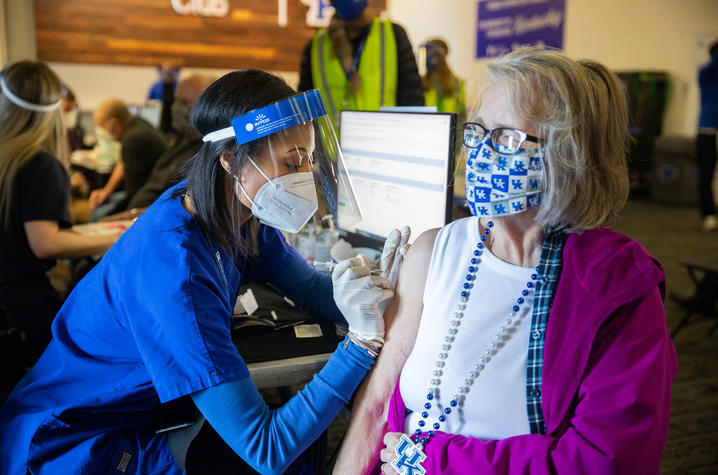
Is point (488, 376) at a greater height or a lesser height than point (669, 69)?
lesser

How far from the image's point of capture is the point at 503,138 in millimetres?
1094

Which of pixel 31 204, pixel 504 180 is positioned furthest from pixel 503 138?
pixel 31 204

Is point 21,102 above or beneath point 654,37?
beneath

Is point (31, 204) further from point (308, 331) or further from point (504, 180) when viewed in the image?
point (504, 180)

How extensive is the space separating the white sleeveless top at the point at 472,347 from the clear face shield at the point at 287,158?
0.30 metres

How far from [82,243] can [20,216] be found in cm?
23

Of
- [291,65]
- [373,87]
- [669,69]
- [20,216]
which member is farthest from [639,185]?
[20,216]

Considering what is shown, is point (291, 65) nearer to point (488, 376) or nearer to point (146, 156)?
point (146, 156)

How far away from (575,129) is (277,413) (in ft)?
2.38

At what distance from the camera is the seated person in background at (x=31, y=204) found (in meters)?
2.19

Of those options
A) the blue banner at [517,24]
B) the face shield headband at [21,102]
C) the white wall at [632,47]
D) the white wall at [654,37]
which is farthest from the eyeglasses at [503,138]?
the white wall at [654,37]

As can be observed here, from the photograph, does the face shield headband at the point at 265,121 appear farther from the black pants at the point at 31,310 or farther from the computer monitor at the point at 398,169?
the black pants at the point at 31,310

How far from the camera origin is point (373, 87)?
3100 millimetres

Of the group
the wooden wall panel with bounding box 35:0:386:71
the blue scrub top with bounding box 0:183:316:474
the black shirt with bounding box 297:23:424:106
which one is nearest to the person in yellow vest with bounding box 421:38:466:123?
the black shirt with bounding box 297:23:424:106
